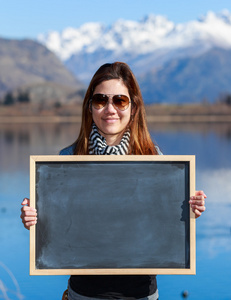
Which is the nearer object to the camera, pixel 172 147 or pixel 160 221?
pixel 160 221

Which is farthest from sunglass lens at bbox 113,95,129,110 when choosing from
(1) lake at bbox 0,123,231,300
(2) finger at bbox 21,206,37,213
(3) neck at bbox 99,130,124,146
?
(1) lake at bbox 0,123,231,300

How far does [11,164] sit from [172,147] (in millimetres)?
16445

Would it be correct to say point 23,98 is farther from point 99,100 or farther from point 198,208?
point 198,208

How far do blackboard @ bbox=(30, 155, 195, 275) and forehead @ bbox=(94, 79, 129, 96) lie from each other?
1.42 feet

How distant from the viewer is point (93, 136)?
3.62 m

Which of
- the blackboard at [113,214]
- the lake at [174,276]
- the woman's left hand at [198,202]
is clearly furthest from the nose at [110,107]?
the lake at [174,276]

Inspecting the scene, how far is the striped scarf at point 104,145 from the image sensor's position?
3.59 meters

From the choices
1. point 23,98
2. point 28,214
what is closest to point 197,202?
point 28,214

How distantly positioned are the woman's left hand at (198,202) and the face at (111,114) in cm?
66

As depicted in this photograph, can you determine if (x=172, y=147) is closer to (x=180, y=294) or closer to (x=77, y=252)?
(x=180, y=294)

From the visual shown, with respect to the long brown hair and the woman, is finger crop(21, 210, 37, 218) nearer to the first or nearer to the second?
the woman

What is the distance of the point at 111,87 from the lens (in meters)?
3.54

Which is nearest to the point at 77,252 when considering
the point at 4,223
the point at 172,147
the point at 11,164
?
the point at 4,223

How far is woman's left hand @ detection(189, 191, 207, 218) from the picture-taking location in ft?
11.3
